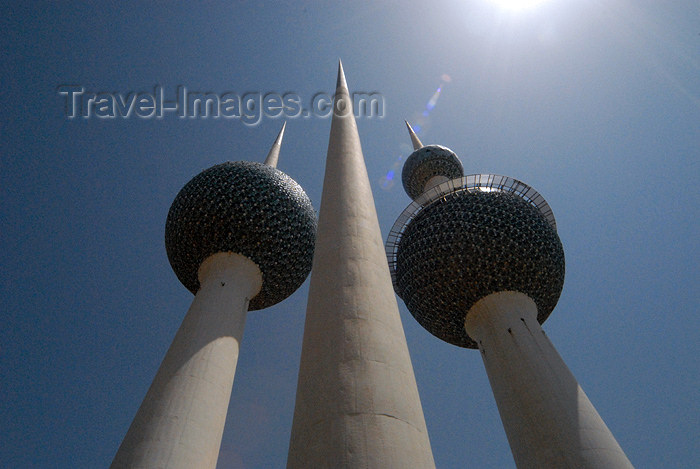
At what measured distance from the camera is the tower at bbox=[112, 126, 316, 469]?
40.8 feet

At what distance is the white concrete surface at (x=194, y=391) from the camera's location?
1186 cm

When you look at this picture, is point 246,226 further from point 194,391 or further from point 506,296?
point 506,296

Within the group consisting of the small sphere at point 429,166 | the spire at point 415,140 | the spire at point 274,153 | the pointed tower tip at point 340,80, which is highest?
the spire at point 415,140

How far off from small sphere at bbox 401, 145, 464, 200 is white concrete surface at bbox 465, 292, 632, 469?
18.1 meters

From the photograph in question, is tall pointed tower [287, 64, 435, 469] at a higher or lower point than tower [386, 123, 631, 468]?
lower

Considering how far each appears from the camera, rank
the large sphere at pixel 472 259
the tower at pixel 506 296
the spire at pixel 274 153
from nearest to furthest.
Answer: the tower at pixel 506 296
the large sphere at pixel 472 259
the spire at pixel 274 153

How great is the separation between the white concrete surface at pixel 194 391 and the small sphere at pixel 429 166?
21884 mm

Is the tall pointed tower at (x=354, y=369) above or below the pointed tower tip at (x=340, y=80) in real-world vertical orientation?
below

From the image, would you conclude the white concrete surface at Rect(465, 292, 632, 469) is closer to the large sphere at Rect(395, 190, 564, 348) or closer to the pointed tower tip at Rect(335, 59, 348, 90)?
the large sphere at Rect(395, 190, 564, 348)

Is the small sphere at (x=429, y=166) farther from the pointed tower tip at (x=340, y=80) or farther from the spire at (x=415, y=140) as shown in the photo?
the pointed tower tip at (x=340, y=80)

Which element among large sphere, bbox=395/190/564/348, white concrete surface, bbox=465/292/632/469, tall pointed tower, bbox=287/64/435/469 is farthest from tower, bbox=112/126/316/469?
white concrete surface, bbox=465/292/632/469

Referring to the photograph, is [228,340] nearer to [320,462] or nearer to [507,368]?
[507,368]

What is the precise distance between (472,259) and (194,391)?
1339cm

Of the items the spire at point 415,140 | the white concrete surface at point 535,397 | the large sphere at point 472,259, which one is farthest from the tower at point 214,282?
the spire at point 415,140
